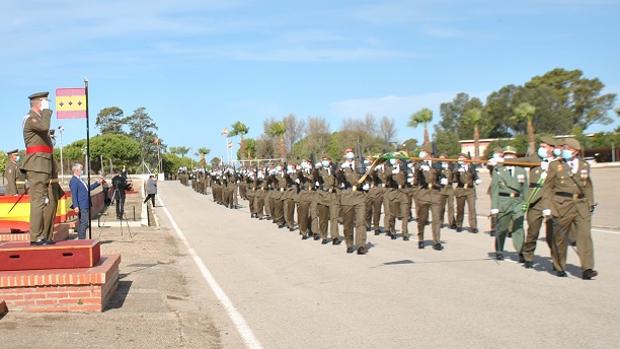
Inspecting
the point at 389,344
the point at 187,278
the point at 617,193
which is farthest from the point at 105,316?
the point at 617,193

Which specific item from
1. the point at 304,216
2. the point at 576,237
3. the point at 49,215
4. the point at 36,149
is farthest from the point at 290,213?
the point at 36,149

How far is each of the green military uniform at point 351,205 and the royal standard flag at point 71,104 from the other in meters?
5.26

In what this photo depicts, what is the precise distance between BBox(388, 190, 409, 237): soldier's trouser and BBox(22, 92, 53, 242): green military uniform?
30.1ft

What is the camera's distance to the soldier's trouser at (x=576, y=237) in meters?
9.91

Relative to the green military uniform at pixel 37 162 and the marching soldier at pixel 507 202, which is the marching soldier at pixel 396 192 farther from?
the green military uniform at pixel 37 162

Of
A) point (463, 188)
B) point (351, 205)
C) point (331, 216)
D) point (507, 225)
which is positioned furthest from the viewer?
point (463, 188)

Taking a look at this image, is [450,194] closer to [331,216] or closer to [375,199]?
[375,199]

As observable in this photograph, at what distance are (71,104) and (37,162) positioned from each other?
4.29 metres

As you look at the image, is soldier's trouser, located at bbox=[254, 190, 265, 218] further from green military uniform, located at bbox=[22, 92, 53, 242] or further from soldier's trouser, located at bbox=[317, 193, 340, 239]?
green military uniform, located at bbox=[22, 92, 53, 242]

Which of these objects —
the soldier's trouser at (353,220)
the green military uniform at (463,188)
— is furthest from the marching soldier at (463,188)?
the soldier's trouser at (353,220)

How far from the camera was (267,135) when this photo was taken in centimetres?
10881

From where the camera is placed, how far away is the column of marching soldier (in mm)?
10367

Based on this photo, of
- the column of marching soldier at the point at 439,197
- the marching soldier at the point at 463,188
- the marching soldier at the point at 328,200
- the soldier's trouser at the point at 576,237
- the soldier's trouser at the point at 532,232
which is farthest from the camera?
the marching soldier at the point at 463,188

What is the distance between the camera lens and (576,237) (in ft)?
33.4
